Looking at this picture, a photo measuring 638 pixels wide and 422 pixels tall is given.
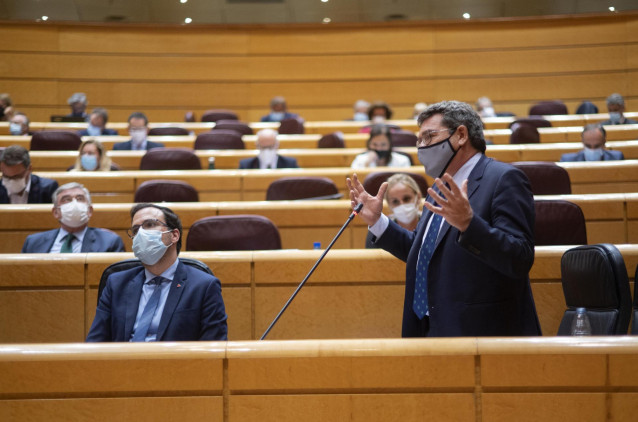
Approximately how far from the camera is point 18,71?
10703mm

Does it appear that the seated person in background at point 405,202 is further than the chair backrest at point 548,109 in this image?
No

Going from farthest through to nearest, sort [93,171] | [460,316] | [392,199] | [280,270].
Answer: [93,171]
[392,199]
[280,270]
[460,316]

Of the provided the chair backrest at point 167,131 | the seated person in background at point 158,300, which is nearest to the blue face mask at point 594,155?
the seated person in background at point 158,300

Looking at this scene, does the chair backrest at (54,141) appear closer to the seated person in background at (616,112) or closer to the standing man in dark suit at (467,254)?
the standing man in dark suit at (467,254)

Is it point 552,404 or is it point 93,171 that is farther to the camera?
point 93,171

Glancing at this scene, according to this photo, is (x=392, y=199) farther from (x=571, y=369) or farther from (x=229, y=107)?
(x=229, y=107)

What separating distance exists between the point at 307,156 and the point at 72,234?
2.89 meters

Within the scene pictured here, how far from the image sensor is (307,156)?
636 cm

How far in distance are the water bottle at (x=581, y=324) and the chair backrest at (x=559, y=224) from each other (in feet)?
4.17

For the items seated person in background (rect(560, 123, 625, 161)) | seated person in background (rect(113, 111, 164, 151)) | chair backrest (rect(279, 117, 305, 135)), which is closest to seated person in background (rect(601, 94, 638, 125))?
seated person in background (rect(560, 123, 625, 161))

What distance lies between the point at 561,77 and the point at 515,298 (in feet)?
31.6

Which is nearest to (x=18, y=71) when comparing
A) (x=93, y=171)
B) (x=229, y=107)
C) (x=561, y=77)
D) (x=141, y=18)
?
(x=141, y=18)

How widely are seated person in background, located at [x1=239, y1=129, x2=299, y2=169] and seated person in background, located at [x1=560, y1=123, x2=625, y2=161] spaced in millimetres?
2281

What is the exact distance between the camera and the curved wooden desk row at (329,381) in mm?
1649
